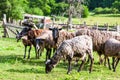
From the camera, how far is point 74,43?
13602 mm

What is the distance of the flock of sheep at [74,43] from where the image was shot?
1328cm

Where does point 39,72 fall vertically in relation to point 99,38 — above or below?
below

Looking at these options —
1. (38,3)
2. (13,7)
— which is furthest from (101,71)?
(38,3)

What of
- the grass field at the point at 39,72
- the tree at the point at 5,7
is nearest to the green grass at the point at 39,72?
the grass field at the point at 39,72

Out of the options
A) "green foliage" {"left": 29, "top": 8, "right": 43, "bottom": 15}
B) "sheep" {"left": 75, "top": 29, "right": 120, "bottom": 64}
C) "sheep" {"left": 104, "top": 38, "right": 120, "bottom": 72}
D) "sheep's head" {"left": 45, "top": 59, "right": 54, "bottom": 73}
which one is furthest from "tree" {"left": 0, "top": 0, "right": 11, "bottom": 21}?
"sheep's head" {"left": 45, "top": 59, "right": 54, "bottom": 73}

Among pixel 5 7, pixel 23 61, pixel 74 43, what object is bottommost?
pixel 5 7

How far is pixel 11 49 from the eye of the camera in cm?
2038

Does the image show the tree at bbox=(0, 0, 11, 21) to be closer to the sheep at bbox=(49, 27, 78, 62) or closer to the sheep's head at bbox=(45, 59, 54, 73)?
the sheep at bbox=(49, 27, 78, 62)

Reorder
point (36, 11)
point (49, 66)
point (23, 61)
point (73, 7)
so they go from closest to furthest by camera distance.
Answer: point (49, 66) < point (23, 61) < point (73, 7) < point (36, 11)

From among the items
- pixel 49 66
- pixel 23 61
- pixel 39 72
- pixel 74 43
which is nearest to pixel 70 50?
pixel 74 43

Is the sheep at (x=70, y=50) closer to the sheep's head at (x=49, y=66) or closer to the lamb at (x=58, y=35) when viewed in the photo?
the sheep's head at (x=49, y=66)

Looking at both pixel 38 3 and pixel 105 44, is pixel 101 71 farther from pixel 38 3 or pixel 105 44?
pixel 38 3

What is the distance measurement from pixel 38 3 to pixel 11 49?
72068mm

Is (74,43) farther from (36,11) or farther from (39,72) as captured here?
(36,11)
